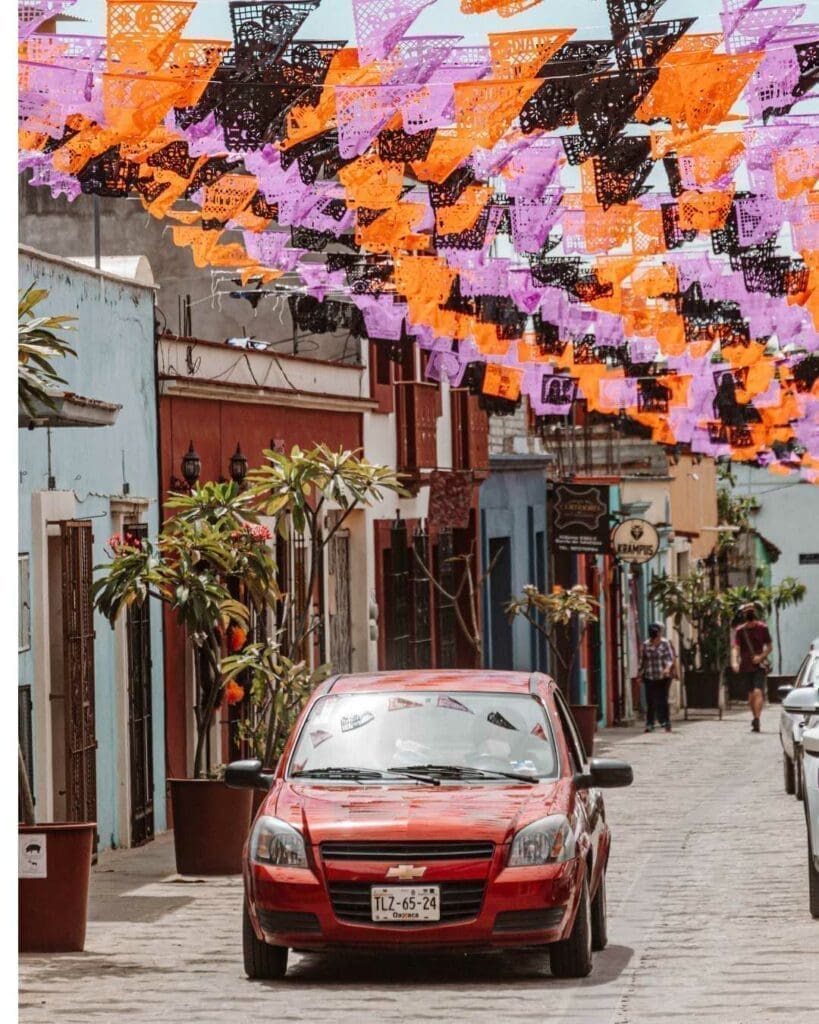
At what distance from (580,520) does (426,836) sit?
1019 inches

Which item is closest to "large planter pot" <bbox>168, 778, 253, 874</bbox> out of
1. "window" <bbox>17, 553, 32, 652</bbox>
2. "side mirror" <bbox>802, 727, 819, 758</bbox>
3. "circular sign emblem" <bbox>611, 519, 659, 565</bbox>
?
"window" <bbox>17, 553, 32, 652</bbox>

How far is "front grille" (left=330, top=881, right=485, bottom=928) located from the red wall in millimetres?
9527

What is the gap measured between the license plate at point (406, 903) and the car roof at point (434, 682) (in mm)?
1715

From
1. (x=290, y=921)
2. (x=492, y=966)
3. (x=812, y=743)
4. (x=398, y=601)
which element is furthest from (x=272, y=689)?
(x=398, y=601)

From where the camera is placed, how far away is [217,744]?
21812 millimetres

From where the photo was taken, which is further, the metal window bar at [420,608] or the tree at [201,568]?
the metal window bar at [420,608]

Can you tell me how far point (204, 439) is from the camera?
22.0 meters

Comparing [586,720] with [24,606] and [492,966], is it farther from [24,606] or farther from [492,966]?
[492,966]

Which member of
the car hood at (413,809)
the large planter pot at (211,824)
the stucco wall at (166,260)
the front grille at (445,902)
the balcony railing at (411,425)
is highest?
the stucco wall at (166,260)

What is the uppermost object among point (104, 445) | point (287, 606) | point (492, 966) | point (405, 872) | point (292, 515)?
point (104, 445)

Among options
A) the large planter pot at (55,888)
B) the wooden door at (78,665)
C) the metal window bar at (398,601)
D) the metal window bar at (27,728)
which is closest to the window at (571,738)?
the large planter pot at (55,888)

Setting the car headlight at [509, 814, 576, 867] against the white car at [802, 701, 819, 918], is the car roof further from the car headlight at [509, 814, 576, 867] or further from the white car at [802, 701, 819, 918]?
the white car at [802, 701, 819, 918]

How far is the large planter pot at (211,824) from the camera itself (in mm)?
16406

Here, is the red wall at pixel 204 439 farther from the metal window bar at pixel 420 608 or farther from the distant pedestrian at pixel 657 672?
the distant pedestrian at pixel 657 672
